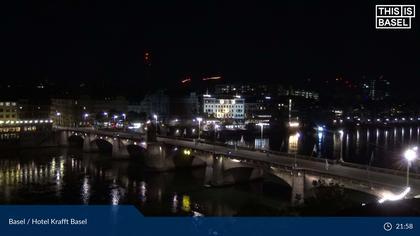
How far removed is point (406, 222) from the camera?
1010cm

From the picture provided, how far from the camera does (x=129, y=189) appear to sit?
3822cm

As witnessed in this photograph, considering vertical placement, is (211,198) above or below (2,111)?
below

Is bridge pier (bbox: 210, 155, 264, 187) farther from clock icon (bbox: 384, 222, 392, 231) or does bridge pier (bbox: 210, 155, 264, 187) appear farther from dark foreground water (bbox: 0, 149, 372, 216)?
clock icon (bbox: 384, 222, 392, 231)

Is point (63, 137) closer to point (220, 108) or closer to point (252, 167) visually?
point (252, 167)

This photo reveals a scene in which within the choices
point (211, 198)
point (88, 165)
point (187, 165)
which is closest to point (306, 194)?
point (211, 198)

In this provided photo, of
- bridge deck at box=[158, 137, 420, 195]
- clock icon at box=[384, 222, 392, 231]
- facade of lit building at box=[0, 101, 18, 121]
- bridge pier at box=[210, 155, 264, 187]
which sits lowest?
bridge pier at box=[210, 155, 264, 187]

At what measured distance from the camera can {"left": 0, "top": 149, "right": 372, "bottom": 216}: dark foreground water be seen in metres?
32.2

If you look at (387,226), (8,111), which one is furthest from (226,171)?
(8,111)

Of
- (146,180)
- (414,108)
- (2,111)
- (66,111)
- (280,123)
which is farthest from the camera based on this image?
(414,108)

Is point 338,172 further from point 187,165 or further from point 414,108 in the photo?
point 414,108

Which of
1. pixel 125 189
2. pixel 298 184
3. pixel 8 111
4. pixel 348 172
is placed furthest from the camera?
pixel 8 111

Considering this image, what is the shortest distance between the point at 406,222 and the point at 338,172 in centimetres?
1841

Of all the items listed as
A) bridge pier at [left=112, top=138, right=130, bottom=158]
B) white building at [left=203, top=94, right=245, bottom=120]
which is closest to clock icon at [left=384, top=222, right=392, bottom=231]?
bridge pier at [left=112, top=138, right=130, bottom=158]

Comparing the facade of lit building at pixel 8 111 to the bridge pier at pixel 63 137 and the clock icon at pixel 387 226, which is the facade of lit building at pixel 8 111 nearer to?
the bridge pier at pixel 63 137
